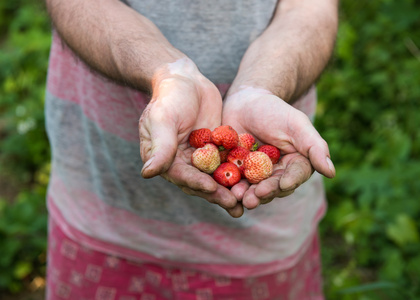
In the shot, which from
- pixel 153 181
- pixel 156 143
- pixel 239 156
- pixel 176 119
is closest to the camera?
pixel 156 143

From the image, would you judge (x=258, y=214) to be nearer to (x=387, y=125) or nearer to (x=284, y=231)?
Result: (x=284, y=231)

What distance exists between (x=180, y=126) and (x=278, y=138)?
24cm

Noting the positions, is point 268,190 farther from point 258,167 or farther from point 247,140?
point 247,140

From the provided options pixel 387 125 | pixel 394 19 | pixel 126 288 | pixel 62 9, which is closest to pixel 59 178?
pixel 126 288

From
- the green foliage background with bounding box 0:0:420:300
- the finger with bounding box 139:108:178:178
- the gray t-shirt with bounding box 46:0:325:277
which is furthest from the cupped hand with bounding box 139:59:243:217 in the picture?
the green foliage background with bounding box 0:0:420:300

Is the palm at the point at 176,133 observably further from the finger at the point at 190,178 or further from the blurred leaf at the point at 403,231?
the blurred leaf at the point at 403,231

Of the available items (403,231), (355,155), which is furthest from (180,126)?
(355,155)

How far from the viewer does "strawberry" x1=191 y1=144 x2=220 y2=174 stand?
4.02 ft

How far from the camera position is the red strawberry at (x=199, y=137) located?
128 cm

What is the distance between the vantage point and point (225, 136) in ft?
4.27

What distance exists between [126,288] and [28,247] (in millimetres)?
1384

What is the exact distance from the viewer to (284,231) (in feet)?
5.36

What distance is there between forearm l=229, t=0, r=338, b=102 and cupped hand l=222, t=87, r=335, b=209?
60 mm

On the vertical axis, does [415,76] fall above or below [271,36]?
below
